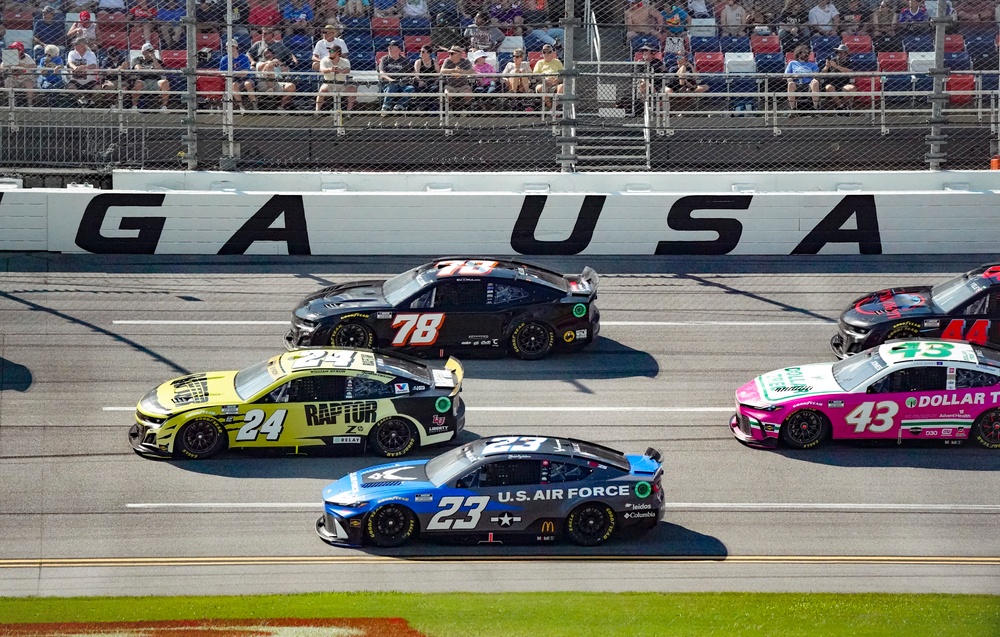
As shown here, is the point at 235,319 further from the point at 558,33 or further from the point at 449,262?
the point at 558,33

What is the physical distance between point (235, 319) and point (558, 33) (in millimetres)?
8139

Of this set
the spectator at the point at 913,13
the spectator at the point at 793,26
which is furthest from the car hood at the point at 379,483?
the spectator at the point at 913,13

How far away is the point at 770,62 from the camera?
22547 millimetres

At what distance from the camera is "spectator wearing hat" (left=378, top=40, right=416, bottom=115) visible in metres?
20.6

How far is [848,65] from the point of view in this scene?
2223 centimetres

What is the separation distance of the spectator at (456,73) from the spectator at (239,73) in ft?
10.1

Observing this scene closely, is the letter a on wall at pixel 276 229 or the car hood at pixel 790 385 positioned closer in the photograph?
the car hood at pixel 790 385

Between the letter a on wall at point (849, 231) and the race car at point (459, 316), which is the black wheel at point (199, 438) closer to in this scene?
the race car at point (459, 316)

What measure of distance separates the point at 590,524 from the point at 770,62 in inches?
502

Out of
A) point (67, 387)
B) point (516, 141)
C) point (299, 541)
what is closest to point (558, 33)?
point (516, 141)

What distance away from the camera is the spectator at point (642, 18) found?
72.6 feet

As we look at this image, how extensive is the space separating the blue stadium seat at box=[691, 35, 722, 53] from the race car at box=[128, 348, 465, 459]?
1060 centimetres

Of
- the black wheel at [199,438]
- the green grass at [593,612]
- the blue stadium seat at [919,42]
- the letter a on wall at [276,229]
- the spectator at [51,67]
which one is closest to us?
the green grass at [593,612]

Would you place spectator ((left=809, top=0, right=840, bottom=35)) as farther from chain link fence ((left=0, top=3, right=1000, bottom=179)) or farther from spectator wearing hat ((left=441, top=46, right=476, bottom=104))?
spectator wearing hat ((left=441, top=46, right=476, bottom=104))
